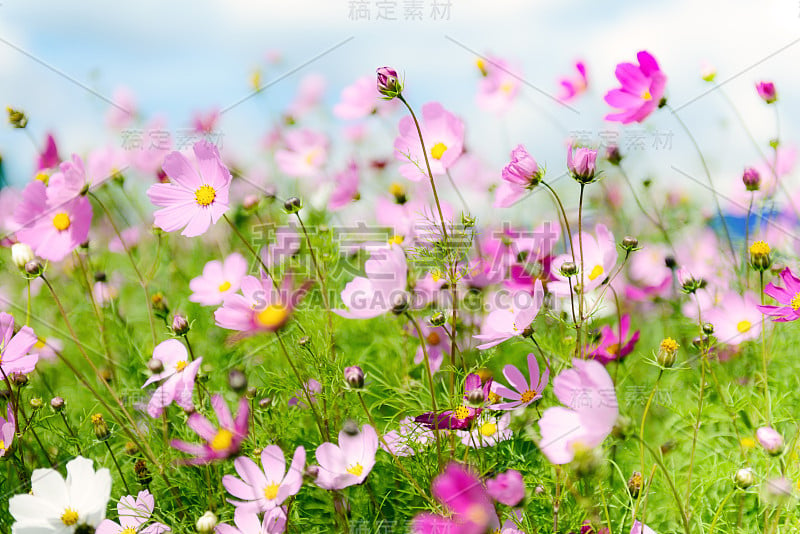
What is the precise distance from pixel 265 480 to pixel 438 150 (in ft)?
1.82

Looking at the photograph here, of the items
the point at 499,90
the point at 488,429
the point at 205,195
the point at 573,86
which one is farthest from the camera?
the point at 499,90

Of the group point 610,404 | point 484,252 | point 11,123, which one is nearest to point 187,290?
point 11,123

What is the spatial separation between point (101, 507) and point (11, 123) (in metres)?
0.71

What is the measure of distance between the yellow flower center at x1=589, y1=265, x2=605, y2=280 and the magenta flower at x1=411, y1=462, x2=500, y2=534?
1.25 feet

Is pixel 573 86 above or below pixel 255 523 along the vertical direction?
above

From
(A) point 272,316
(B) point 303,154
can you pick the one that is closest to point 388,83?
(A) point 272,316

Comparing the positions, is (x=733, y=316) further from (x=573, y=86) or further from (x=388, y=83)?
(x=388, y=83)

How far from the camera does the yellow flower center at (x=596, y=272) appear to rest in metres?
0.99

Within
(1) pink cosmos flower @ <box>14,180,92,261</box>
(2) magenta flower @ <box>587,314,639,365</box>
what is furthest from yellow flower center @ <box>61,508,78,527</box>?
(2) magenta flower @ <box>587,314,639,365</box>

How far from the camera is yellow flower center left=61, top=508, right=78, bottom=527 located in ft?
2.58

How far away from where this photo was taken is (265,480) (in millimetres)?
829

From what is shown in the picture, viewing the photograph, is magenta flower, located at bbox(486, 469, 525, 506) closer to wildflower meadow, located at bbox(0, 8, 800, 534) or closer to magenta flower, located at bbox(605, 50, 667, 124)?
wildflower meadow, located at bbox(0, 8, 800, 534)

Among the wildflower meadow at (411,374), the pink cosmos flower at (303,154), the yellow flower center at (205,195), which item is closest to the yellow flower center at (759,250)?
the wildflower meadow at (411,374)

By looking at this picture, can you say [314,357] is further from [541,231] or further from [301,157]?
[301,157]
